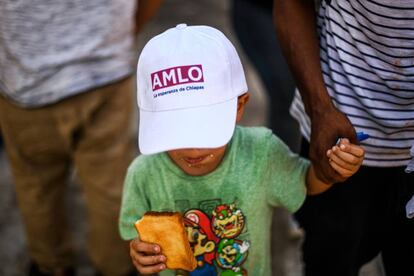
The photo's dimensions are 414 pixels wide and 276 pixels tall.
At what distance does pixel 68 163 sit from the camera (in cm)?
305

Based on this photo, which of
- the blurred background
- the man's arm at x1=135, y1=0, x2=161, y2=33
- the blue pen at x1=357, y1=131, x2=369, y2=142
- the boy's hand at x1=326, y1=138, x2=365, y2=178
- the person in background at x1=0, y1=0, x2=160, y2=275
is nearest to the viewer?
the boy's hand at x1=326, y1=138, x2=365, y2=178

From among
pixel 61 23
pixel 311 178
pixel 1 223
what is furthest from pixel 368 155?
pixel 1 223

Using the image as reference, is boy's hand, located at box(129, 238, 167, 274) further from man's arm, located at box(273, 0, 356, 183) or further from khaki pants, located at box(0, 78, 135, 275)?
khaki pants, located at box(0, 78, 135, 275)

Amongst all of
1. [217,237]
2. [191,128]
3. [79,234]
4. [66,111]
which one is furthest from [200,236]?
[79,234]

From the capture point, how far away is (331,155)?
70.9 inches

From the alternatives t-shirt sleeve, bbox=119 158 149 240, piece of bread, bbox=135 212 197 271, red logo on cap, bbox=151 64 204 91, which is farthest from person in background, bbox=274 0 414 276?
t-shirt sleeve, bbox=119 158 149 240

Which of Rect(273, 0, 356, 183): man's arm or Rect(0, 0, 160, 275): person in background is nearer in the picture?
Rect(273, 0, 356, 183): man's arm

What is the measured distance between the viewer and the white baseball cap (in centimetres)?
183

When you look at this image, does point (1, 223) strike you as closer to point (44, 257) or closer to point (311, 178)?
point (44, 257)

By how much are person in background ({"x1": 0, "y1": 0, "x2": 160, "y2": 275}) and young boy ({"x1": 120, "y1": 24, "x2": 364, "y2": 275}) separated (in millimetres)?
783

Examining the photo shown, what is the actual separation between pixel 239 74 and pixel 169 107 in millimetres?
244

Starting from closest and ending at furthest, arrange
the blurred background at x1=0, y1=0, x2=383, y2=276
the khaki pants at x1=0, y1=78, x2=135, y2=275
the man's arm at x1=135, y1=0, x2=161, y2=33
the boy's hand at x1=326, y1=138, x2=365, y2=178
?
the boy's hand at x1=326, y1=138, x2=365, y2=178 < the khaki pants at x1=0, y1=78, x2=135, y2=275 < the man's arm at x1=135, y1=0, x2=161, y2=33 < the blurred background at x1=0, y1=0, x2=383, y2=276

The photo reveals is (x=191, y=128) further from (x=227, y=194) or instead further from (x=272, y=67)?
(x=272, y=67)

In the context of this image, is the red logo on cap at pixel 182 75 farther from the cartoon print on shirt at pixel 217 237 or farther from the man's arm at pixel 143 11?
the man's arm at pixel 143 11
